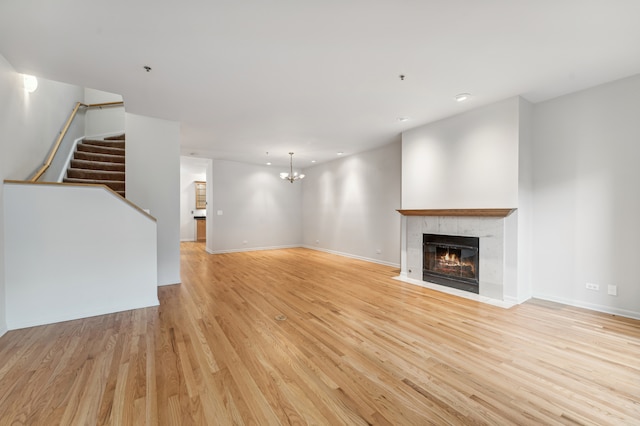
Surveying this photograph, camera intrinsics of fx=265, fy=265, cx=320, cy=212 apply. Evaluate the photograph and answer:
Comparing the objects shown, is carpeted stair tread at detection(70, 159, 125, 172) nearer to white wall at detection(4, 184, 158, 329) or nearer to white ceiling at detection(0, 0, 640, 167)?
white ceiling at detection(0, 0, 640, 167)

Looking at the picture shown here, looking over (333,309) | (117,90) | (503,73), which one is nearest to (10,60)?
(117,90)

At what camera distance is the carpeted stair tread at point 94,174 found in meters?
4.82

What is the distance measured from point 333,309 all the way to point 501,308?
2226 millimetres

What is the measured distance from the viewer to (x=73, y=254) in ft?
10.1

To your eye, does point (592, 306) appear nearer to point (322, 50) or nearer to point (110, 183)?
point (322, 50)

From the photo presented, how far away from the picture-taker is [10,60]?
2787 millimetres

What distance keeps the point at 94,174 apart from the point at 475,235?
22.2ft

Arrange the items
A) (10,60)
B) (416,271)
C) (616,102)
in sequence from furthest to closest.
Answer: (416,271) < (616,102) < (10,60)

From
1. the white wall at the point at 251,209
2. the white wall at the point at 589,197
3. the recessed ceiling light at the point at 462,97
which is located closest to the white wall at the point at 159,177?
the white wall at the point at 251,209

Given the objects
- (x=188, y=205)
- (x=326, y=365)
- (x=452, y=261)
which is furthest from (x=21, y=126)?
(x=188, y=205)

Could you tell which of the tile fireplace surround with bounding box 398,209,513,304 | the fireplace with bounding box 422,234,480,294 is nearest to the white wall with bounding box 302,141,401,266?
the tile fireplace surround with bounding box 398,209,513,304

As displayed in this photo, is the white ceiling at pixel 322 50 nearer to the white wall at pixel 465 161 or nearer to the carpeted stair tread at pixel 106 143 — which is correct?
the white wall at pixel 465 161

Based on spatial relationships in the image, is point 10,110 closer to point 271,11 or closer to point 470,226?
point 271,11

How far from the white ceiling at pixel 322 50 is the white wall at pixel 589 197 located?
347 mm
